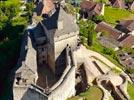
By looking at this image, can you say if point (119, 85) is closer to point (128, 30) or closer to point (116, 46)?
point (116, 46)

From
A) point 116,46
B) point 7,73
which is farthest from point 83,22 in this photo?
point 7,73

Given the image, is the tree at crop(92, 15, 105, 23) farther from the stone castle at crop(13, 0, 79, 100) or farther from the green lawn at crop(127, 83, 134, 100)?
the stone castle at crop(13, 0, 79, 100)

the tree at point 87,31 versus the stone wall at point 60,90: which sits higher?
the stone wall at point 60,90

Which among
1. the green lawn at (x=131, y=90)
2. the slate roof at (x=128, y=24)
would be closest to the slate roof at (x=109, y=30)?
the slate roof at (x=128, y=24)

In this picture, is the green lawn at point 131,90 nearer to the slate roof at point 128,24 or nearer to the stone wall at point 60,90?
the stone wall at point 60,90

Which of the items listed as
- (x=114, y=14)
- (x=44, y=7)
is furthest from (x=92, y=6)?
(x=44, y=7)

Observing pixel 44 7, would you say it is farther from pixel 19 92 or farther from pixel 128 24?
pixel 19 92

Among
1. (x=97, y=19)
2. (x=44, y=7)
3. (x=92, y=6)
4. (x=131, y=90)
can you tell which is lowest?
(x=97, y=19)
